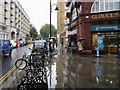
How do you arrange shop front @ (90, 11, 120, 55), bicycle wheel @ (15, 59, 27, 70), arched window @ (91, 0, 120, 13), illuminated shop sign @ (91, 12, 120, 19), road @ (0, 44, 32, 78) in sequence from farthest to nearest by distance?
arched window @ (91, 0, 120, 13) < shop front @ (90, 11, 120, 55) < illuminated shop sign @ (91, 12, 120, 19) < bicycle wheel @ (15, 59, 27, 70) < road @ (0, 44, 32, 78)

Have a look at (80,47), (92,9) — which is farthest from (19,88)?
(92,9)

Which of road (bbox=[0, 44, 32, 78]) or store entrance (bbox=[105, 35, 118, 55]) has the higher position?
store entrance (bbox=[105, 35, 118, 55])

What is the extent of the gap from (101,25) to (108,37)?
5.71ft

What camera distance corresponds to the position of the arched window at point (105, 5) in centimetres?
1619

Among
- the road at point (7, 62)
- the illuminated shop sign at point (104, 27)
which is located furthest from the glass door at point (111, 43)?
the road at point (7, 62)

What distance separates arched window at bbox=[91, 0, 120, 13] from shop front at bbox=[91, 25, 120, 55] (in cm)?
215

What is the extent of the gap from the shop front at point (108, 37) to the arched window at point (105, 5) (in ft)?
7.05

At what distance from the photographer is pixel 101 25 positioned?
16484 mm

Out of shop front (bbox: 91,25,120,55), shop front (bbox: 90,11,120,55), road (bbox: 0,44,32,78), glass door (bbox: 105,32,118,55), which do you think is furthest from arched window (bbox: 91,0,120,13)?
road (bbox: 0,44,32,78)

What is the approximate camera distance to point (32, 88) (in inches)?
197

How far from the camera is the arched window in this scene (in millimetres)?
16188

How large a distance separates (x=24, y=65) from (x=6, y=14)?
3615cm

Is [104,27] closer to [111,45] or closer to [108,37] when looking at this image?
[108,37]

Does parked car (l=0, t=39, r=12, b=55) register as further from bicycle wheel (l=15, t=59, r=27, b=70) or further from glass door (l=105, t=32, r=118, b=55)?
glass door (l=105, t=32, r=118, b=55)
